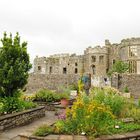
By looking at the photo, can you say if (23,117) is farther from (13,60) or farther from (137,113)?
(137,113)

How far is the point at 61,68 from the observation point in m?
54.8

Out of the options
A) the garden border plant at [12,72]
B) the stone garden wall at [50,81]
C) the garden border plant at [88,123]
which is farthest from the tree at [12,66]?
the stone garden wall at [50,81]

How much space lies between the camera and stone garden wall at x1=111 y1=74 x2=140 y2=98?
32.3 metres

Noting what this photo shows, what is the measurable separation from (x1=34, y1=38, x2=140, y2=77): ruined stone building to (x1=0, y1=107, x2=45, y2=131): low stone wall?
30.7 m

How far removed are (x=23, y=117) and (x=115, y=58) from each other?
40047 mm

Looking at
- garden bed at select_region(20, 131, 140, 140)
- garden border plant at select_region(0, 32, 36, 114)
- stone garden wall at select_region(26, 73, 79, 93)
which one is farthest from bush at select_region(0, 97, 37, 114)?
stone garden wall at select_region(26, 73, 79, 93)

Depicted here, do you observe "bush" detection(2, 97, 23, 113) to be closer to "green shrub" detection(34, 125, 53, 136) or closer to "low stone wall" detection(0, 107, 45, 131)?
"low stone wall" detection(0, 107, 45, 131)

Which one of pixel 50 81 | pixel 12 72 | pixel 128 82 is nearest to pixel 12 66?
pixel 12 72

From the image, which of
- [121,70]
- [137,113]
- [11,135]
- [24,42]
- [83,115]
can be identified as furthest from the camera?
[121,70]

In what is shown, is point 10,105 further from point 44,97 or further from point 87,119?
point 44,97

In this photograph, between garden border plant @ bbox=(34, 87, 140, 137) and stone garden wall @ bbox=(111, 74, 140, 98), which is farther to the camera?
stone garden wall @ bbox=(111, 74, 140, 98)

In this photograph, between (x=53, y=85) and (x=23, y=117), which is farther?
(x=53, y=85)

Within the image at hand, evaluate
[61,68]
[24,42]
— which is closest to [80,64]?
[61,68]

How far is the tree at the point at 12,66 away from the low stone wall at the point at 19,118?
1088 millimetres
